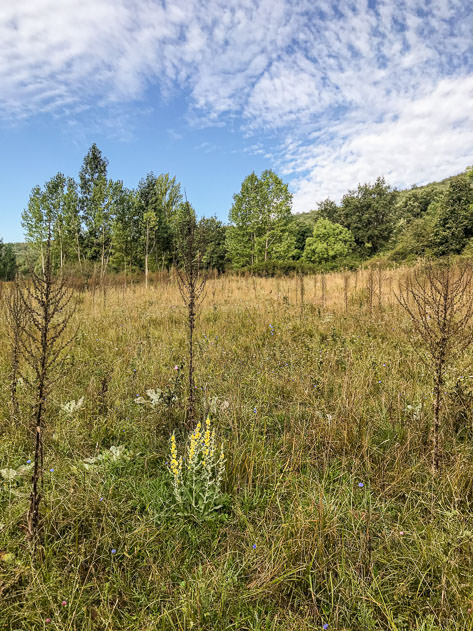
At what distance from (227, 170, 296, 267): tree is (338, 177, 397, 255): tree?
1603 centimetres

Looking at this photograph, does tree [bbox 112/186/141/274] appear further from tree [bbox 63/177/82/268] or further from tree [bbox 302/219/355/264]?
tree [bbox 302/219/355/264]

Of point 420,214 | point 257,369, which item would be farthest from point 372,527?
point 420,214

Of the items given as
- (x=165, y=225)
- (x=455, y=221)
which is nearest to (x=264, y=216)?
(x=165, y=225)

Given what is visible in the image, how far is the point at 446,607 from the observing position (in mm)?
1325

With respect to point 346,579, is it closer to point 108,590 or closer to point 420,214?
point 108,590

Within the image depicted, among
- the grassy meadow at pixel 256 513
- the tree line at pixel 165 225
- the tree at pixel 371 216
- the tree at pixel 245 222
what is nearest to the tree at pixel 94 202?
the tree line at pixel 165 225

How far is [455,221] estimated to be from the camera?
20312mm

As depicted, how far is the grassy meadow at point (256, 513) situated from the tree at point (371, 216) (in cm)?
4310

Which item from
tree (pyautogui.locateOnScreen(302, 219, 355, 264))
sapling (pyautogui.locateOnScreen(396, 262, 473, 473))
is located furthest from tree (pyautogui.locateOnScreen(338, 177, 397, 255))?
sapling (pyautogui.locateOnScreen(396, 262, 473, 473))

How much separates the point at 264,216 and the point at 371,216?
19706 millimetres

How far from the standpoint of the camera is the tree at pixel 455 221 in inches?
787

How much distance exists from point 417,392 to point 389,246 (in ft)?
137

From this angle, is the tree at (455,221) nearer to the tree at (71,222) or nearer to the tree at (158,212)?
the tree at (158,212)

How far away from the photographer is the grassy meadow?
1.35 m
